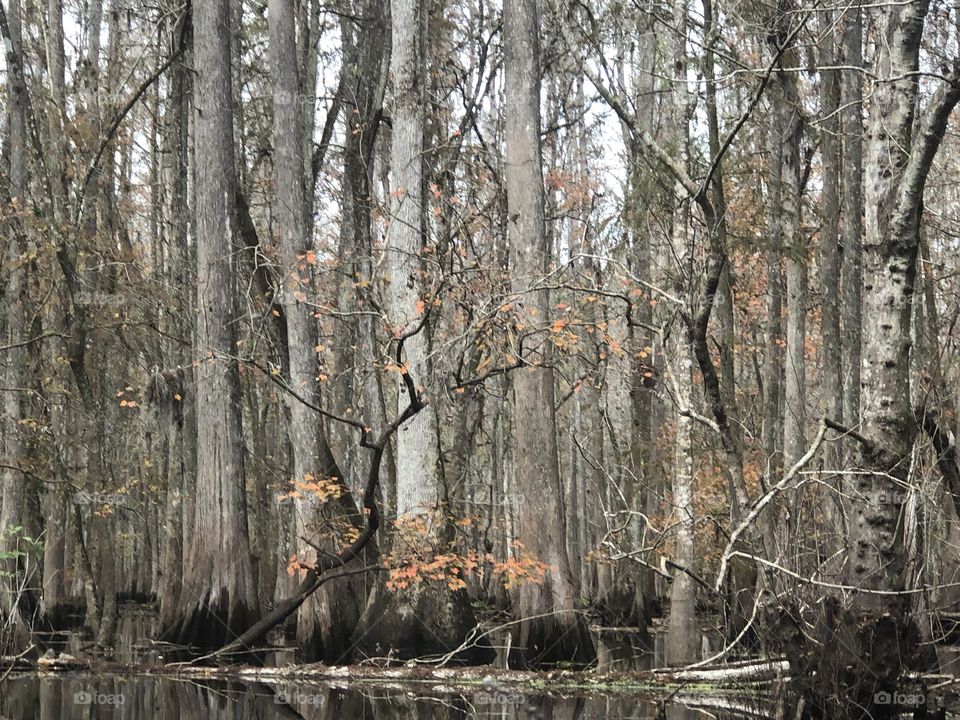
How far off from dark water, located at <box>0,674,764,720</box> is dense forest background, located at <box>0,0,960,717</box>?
99 centimetres

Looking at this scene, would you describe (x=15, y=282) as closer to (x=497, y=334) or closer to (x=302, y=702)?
(x=497, y=334)

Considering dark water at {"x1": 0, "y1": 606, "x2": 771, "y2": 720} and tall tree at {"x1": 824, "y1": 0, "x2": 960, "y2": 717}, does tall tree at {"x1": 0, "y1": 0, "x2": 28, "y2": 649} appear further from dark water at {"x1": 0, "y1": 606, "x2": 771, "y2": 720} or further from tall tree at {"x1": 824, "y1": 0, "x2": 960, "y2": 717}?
tall tree at {"x1": 824, "y1": 0, "x2": 960, "y2": 717}

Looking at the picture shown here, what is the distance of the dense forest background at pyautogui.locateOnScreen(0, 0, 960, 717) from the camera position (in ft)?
22.7

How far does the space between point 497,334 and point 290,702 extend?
17.3 feet

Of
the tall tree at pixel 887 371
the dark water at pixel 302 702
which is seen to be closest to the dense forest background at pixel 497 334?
the tall tree at pixel 887 371

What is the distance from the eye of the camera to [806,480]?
6.37m

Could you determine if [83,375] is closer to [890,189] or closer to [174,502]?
[174,502]

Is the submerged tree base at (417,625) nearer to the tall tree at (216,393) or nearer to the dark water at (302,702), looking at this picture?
the dark water at (302,702)

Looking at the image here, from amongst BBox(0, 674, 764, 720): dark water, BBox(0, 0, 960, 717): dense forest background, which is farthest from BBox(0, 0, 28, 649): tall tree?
BBox(0, 674, 764, 720): dark water

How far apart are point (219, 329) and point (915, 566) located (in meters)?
8.34

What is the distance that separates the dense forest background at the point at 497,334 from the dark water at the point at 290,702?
989 millimetres

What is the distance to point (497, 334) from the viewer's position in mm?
12977

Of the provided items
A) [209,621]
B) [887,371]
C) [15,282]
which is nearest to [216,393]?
[209,621]

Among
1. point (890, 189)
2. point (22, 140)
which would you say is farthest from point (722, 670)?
point (22, 140)
